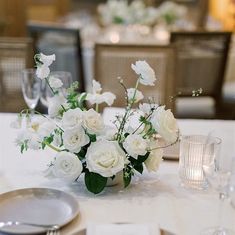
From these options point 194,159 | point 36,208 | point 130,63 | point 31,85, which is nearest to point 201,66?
point 130,63

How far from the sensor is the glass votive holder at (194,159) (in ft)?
4.15

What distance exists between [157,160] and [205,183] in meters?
0.15

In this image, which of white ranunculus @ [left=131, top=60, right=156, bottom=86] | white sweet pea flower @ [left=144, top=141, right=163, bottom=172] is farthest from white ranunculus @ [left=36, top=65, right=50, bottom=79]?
white sweet pea flower @ [left=144, top=141, right=163, bottom=172]

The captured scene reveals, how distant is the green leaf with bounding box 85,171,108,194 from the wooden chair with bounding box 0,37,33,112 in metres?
1.63

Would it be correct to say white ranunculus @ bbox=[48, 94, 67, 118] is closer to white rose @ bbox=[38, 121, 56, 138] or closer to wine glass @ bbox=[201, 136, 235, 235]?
white rose @ bbox=[38, 121, 56, 138]

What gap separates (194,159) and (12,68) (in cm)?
173

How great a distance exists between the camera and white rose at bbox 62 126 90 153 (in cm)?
117

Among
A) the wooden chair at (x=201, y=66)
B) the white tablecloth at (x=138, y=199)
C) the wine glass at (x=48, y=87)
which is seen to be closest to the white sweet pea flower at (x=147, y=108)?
the white tablecloth at (x=138, y=199)

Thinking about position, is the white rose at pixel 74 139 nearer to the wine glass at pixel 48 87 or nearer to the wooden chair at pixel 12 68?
the wine glass at pixel 48 87

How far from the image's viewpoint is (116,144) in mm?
1181

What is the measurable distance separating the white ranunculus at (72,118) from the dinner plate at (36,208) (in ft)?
0.55

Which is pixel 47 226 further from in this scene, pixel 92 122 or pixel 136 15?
pixel 136 15

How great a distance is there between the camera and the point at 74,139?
46.2 inches

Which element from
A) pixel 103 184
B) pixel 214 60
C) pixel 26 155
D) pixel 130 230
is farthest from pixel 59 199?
pixel 214 60
